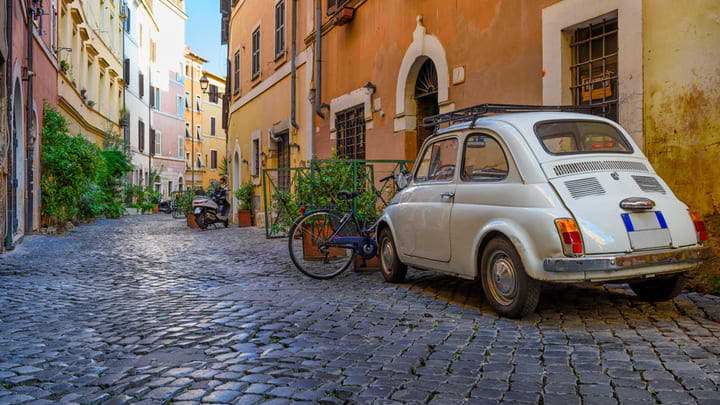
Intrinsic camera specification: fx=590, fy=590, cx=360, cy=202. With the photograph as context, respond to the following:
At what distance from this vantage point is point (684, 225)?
4441 mm

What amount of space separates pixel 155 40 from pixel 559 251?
38142 millimetres

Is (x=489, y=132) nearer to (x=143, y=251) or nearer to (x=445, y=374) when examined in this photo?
(x=445, y=374)

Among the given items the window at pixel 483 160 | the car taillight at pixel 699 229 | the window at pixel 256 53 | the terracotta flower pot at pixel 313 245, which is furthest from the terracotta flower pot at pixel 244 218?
the car taillight at pixel 699 229

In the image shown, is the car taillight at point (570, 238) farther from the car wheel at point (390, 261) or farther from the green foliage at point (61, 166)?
the green foliage at point (61, 166)

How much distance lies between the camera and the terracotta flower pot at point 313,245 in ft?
23.0

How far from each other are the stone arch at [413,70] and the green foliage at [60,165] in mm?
8480

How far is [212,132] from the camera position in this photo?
52688 mm

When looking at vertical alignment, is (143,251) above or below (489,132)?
below

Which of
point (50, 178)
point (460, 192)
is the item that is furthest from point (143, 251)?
point (460, 192)

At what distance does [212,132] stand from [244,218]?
36.6m

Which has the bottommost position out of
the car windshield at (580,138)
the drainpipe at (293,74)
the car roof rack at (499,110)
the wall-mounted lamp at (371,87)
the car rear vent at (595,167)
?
the car rear vent at (595,167)

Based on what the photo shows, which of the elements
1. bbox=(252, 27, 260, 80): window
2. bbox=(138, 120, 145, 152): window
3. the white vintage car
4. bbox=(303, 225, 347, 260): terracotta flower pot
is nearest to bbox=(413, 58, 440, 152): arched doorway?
bbox=(303, 225, 347, 260): terracotta flower pot

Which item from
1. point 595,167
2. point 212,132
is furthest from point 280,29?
point 212,132

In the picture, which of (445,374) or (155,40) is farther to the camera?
(155,40)
